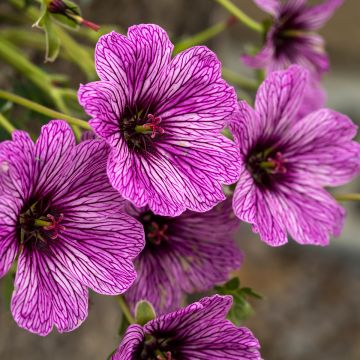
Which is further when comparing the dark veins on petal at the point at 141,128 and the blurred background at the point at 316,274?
the blurred background at the point at 316,274

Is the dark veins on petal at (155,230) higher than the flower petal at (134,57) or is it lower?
lower

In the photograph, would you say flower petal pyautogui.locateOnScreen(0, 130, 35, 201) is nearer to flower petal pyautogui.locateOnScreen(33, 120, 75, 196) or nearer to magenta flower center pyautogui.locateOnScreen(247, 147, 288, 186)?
flower petal pyautogui.locateOnScreen(33, 120, 75, 196)

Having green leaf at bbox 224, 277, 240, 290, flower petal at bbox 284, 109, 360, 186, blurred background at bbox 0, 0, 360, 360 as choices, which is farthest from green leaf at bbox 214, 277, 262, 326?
blurred background at bbox 0, 0, 360, 360

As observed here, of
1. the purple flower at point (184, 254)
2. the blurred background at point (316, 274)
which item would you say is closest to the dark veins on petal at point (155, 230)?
the purple flower at point (184, 254)

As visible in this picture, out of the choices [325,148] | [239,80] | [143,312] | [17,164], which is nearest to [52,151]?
[17,164]

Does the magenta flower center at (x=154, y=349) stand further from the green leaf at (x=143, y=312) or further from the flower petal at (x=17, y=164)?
the flower petal at (x=17, y=164)

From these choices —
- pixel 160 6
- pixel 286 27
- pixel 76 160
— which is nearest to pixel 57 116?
pixel 76 160
